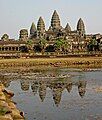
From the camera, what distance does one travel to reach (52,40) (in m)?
137

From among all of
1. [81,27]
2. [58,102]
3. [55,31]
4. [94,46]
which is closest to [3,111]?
[58,102]

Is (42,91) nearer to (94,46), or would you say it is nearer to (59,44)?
(59,44)

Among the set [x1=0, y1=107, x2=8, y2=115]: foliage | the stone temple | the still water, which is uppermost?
the stone temple

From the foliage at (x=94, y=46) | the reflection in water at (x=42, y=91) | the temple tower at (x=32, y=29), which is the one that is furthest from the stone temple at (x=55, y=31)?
the reflection in water at (x=42, y=91)

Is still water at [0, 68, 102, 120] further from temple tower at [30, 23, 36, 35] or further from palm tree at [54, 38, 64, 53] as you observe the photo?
temple tower at [30, 23, 36, 35]

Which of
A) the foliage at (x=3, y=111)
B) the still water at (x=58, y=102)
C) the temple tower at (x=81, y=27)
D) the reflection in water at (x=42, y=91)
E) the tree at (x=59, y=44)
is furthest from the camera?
the temple tower at (x=81, y=27)

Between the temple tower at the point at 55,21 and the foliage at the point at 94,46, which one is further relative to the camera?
the temple tower at the point at 55,21

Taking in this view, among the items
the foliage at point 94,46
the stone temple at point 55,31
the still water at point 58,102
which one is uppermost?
the stone temple at point 55,31

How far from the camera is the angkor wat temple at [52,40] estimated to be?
123 m

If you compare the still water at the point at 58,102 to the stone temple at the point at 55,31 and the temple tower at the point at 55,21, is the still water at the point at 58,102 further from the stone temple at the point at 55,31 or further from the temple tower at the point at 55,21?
the temple tower at the point at 55,21

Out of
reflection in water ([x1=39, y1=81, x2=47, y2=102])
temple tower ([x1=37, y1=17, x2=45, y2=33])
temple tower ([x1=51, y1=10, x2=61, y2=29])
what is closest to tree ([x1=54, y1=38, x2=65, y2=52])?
temple tower ([x1=37, y1=17, x2=45, y2=33])

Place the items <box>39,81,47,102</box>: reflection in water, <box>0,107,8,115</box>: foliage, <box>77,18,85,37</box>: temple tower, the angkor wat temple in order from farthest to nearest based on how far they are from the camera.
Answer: <box>77,18,85,37</box>: temple tower < the angkor wat temple < <box>39,81,47,102</box>: reflection in water < <box>0,107,8,115</box>: foliage

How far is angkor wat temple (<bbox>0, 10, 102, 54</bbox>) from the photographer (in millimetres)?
122581

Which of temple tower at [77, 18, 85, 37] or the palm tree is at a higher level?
temple tower at [77, 18, 85, 37]
